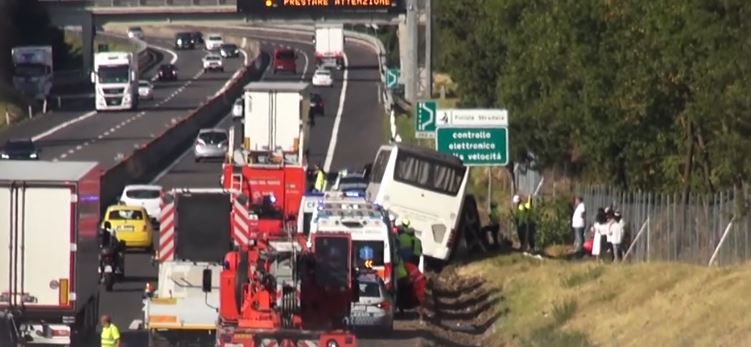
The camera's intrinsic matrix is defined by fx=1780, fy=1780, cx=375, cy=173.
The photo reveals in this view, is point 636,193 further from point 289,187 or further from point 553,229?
point 289,187

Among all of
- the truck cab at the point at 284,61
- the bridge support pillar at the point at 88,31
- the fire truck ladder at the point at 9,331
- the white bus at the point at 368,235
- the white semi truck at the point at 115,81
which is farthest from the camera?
the truck cab at the point at 284,61

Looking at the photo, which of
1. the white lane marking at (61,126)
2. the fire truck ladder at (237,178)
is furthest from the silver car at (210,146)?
the fire truck ladder at (237,178)

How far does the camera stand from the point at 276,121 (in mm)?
46969

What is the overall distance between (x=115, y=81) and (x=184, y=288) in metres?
65.0

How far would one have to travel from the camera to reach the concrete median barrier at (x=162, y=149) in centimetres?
4988

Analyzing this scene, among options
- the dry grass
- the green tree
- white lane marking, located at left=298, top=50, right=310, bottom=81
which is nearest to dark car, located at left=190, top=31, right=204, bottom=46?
white lane marking, located at left=298, top=50, right=310, bottom=81

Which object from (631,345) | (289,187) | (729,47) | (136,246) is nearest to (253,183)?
(289,187)

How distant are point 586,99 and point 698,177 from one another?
281 centimetres

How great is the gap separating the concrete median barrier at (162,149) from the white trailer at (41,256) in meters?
22.9

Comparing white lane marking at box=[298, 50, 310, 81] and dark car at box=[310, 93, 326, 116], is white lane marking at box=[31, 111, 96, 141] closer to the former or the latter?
dark car at box=[310, 93, 326, 116]

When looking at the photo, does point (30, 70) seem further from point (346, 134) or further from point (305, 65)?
point (305, 65)

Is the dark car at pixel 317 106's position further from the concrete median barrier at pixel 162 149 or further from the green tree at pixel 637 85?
the green tree at pixel 637 85

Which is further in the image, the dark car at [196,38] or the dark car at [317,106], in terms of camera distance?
the dark car at [196,38]

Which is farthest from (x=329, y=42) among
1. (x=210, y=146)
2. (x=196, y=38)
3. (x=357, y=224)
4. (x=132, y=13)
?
(x=357, y=224)
